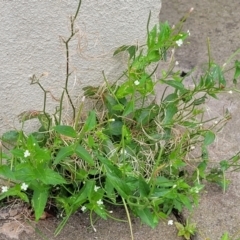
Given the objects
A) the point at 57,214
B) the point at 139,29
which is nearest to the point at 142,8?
the point at 139,29

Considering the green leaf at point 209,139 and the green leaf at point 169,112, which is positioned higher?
the green leaf at point 169,112

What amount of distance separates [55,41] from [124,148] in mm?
412

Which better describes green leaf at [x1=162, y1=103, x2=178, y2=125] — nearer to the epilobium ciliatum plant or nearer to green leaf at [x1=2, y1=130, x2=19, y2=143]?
the epilobium ciliatum plant

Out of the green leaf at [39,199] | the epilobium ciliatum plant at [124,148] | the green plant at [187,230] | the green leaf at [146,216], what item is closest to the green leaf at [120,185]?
the epilobium ciliatum plant at [124,148]

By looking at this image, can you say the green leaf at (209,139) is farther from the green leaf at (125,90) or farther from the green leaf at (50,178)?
the green leaf at (50,178)

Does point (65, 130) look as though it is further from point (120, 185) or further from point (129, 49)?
point (129, 49)

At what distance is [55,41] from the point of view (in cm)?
182

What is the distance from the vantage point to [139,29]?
1.90m

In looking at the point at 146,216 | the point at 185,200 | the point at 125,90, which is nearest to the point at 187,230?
the point at 185,200

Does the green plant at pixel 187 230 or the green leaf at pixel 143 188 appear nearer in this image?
the green leaf at pixel 143 188

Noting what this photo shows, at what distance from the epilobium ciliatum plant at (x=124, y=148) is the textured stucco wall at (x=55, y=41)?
4 centimetres

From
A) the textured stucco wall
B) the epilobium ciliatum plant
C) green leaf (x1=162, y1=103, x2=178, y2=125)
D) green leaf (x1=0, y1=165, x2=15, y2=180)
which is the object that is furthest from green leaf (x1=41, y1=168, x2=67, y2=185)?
green leaf (x1=162, y1=103, x2=178, y2=125)

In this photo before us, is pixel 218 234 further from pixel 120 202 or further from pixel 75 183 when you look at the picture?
pixel 75 183

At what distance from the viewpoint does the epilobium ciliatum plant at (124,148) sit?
1.69 meters
